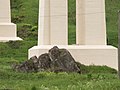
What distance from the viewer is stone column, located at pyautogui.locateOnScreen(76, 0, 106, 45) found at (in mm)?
30516

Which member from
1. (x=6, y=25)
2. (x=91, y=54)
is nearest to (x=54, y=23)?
(x=91, y=54)

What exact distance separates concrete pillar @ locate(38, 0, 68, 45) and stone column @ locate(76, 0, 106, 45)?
1074 mm

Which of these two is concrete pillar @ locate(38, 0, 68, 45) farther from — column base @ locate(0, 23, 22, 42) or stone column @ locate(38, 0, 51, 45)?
column base @ locate(0, 23, 22, 42)

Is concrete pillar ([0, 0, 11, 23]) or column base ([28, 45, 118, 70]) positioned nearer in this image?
column base ([28, 45, 118, 70])

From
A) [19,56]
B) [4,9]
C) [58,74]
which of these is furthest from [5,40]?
[58,74]

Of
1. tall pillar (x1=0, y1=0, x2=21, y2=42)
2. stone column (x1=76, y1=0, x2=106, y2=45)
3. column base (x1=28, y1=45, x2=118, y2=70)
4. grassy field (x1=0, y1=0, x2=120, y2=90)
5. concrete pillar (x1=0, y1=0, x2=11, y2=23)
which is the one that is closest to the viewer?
grassy field (x1=0, y1=0, x2=120, y2=90)

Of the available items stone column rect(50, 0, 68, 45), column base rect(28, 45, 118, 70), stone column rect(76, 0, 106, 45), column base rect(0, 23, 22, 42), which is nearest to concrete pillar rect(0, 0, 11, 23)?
column base rect(0, 23, 22, 42)

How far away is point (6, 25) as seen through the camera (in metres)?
44.0

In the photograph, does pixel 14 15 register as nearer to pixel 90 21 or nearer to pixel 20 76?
pixel 90 21

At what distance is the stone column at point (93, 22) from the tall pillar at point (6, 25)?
488 inches

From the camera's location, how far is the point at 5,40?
42.1 m

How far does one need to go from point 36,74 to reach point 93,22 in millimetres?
8124

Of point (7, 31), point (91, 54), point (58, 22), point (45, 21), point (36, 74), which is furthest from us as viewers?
point (7, 31)

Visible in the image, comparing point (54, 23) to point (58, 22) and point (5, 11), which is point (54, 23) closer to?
point (58, 22)
